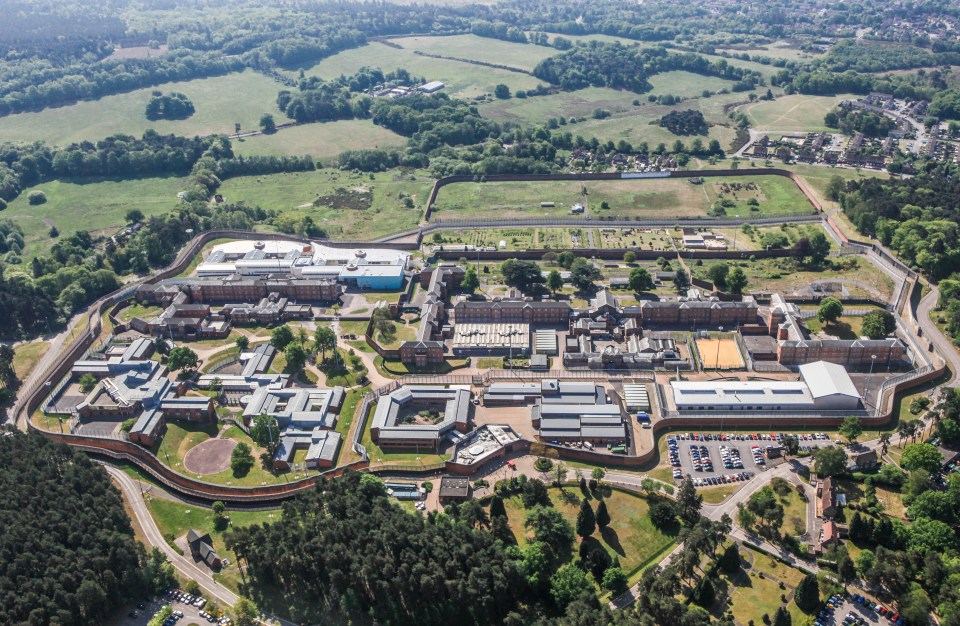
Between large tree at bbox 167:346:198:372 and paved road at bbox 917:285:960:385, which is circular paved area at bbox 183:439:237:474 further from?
paved road at bbox 917:285:960:385

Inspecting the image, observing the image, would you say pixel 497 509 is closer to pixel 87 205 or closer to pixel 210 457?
pixel 210 457

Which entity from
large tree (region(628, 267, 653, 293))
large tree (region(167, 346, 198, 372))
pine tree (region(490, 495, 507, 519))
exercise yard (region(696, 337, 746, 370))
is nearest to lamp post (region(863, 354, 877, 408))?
exercise yard (region(696, 337, 746, 370))

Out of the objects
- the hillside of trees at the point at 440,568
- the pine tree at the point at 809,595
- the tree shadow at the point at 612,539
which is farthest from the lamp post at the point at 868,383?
the tree shadow at the point at 612,539


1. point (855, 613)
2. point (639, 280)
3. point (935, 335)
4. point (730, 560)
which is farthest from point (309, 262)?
point (935, 335)

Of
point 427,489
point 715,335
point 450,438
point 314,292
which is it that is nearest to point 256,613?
point 427,489

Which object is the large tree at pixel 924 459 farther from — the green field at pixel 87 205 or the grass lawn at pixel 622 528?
the green field at pixel 87 205

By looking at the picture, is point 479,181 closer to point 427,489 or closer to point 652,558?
point 427,489
